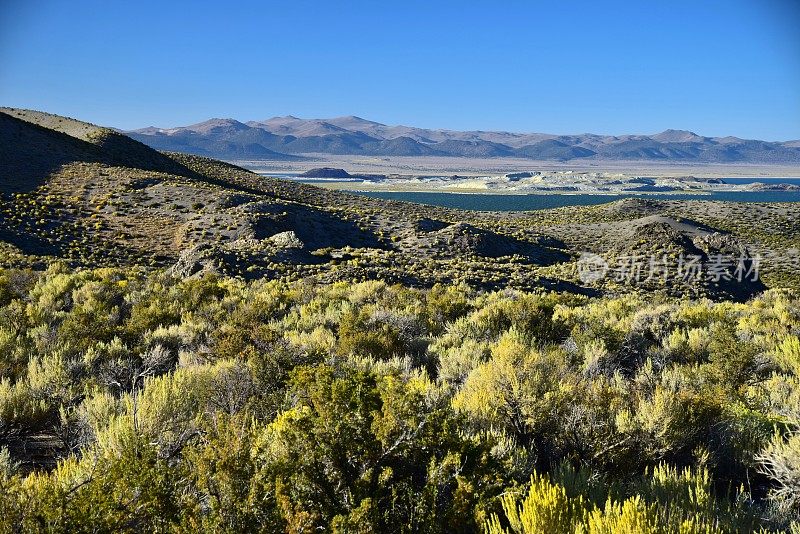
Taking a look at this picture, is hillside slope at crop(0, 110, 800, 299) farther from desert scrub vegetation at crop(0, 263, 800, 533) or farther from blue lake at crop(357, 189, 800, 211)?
blue lake at crop(357, 189, 800, 211)

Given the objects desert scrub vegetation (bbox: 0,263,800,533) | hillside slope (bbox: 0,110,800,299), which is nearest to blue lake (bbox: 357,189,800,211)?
hillside slope (bbox: 0,110,800,299)

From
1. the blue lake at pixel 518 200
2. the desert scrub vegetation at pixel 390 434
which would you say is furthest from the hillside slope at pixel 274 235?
the blue lake at pixel 518 200

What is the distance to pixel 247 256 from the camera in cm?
2820

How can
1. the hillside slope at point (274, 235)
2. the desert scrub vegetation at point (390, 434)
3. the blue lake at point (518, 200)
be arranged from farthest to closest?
the blue lake at point (518, 200), the hillside slope at point (274, 235), the desert scrub vegetation at point (390, 434)

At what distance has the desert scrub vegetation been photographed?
3025mm

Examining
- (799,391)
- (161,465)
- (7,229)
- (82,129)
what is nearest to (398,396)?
(161,465)

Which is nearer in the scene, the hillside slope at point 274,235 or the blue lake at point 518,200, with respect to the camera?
the hillside slope at point 274,235

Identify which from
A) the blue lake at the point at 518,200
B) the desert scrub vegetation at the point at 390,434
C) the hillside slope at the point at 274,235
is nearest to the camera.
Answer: the desert scrub vegetation at the point at 390,434

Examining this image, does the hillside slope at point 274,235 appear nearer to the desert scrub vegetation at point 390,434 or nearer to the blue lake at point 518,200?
the desert scrub vegetation at point 390,434

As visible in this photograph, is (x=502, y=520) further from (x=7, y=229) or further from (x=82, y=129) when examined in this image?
(x=82, y=129)

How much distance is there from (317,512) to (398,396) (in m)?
1.02

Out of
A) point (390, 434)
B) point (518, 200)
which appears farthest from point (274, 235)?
point (518, 200)

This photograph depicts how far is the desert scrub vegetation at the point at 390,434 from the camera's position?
9.93 ft

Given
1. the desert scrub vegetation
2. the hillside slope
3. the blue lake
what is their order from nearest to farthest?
the desert scrub vegetation
the hillside slope
the blue lake
